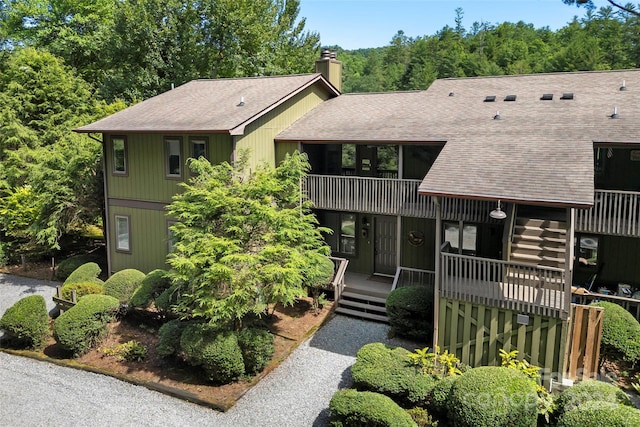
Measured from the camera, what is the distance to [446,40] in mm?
67812

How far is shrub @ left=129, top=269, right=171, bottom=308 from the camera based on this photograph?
45.5ft

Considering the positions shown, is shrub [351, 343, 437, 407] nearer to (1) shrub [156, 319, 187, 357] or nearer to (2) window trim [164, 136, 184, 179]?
(1) shrub [156, 319, 187, 357]

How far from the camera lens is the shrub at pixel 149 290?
546 inches

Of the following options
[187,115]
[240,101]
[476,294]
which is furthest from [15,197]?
[476,294]

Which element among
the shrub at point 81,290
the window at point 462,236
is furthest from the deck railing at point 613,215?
the shrub at point 81,290

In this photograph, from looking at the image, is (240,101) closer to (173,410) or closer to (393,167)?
(393,167)

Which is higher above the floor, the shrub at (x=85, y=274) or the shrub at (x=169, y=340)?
the shrub at (x=85, y=274)

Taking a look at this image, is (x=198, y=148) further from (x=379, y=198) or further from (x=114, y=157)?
(x=379, y=198)

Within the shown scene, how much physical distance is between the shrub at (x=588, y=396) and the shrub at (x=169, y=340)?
321 inches

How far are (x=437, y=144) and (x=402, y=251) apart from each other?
12.4ft

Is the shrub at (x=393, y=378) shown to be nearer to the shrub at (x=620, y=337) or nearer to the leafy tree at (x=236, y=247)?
the leafy tree at (x=236, y=247)

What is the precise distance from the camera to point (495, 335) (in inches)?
421

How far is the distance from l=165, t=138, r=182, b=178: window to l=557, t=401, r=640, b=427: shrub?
1220 cm

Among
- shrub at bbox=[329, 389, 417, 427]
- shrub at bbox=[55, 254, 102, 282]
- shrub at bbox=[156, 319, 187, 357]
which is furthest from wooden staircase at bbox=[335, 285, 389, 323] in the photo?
shrub at bbox=[55, 254, 102, 282]
